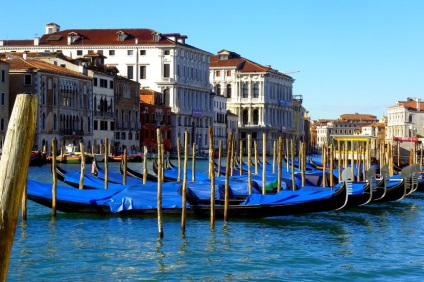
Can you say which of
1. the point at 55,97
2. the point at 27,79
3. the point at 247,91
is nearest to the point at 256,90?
the point at 247,91

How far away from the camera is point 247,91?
5734 cm

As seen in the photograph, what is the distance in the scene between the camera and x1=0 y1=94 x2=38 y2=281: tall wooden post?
2.77 metres

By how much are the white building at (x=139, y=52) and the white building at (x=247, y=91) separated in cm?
954

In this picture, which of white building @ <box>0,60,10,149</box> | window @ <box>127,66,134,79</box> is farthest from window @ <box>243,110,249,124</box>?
white building @ <box>0,60,10,149</box>

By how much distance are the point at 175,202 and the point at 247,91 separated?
45567 millimetres

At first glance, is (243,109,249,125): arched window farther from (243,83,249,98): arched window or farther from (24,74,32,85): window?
(24,74,32,85): window

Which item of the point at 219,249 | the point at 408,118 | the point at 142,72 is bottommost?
the point at 219,249

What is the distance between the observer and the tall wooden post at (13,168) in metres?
2.77

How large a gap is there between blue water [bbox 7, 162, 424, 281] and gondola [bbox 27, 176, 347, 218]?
0.15 meters

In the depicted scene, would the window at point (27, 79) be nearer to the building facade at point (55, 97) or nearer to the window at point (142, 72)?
the building facade at point (55, 97)

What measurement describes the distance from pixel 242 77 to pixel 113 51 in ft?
43.4

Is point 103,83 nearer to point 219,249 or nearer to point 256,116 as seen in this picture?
point 256,116

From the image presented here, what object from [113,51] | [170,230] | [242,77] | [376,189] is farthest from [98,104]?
[170,230]

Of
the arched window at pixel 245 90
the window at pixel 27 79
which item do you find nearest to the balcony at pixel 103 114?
the window at pixel 27 79
